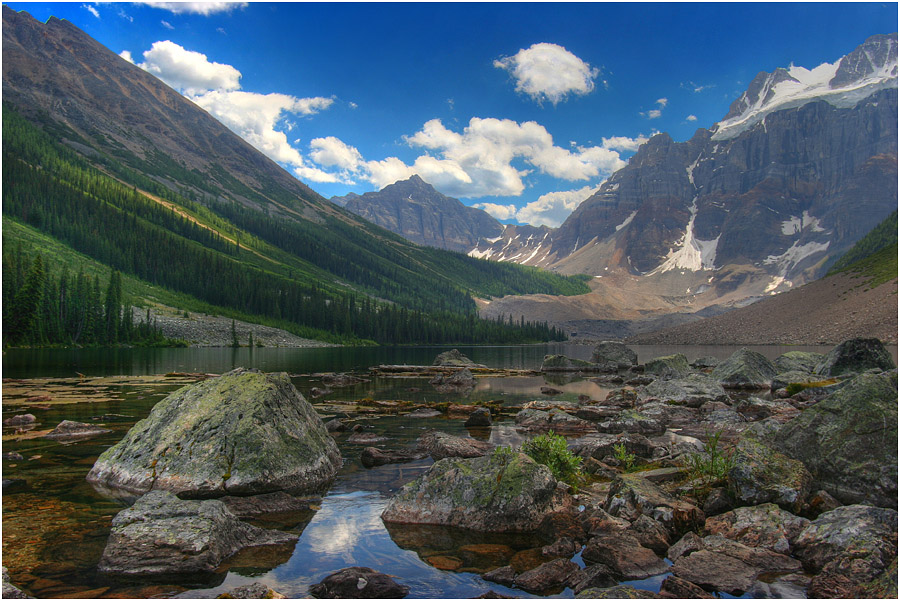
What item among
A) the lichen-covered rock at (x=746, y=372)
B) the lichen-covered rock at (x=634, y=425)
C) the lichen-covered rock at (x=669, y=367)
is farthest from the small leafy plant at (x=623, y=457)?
the lichen-covered rock at (x=669, y=367)

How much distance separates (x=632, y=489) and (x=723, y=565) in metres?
3.17

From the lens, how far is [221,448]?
1515cm

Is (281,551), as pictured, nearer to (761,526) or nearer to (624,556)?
(624,556)

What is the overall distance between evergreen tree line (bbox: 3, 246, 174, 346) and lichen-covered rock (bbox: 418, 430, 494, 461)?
127m

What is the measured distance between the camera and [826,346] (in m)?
129

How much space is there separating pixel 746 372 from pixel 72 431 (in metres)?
53.3

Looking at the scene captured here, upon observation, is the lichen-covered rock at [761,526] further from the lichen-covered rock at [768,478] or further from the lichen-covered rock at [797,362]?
the lichen-covered rock at [797,362]

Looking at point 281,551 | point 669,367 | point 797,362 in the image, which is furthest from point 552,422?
point 797,362

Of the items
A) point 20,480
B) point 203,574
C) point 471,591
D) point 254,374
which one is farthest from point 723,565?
point 20,480

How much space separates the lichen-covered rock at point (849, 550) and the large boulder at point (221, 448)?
1341 centimetres

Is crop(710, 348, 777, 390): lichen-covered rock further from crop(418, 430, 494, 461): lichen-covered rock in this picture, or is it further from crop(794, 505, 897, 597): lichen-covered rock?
crop(794, 505, 897, 597): lichen-covered rock

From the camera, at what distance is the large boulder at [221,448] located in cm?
1466

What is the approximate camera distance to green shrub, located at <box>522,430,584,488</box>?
1565 centimetres

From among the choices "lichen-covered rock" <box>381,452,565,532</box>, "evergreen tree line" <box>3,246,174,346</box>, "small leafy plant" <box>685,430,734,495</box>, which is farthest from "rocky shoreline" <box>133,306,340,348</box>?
"small leafy plant" <box>685,430,734,495</box>
